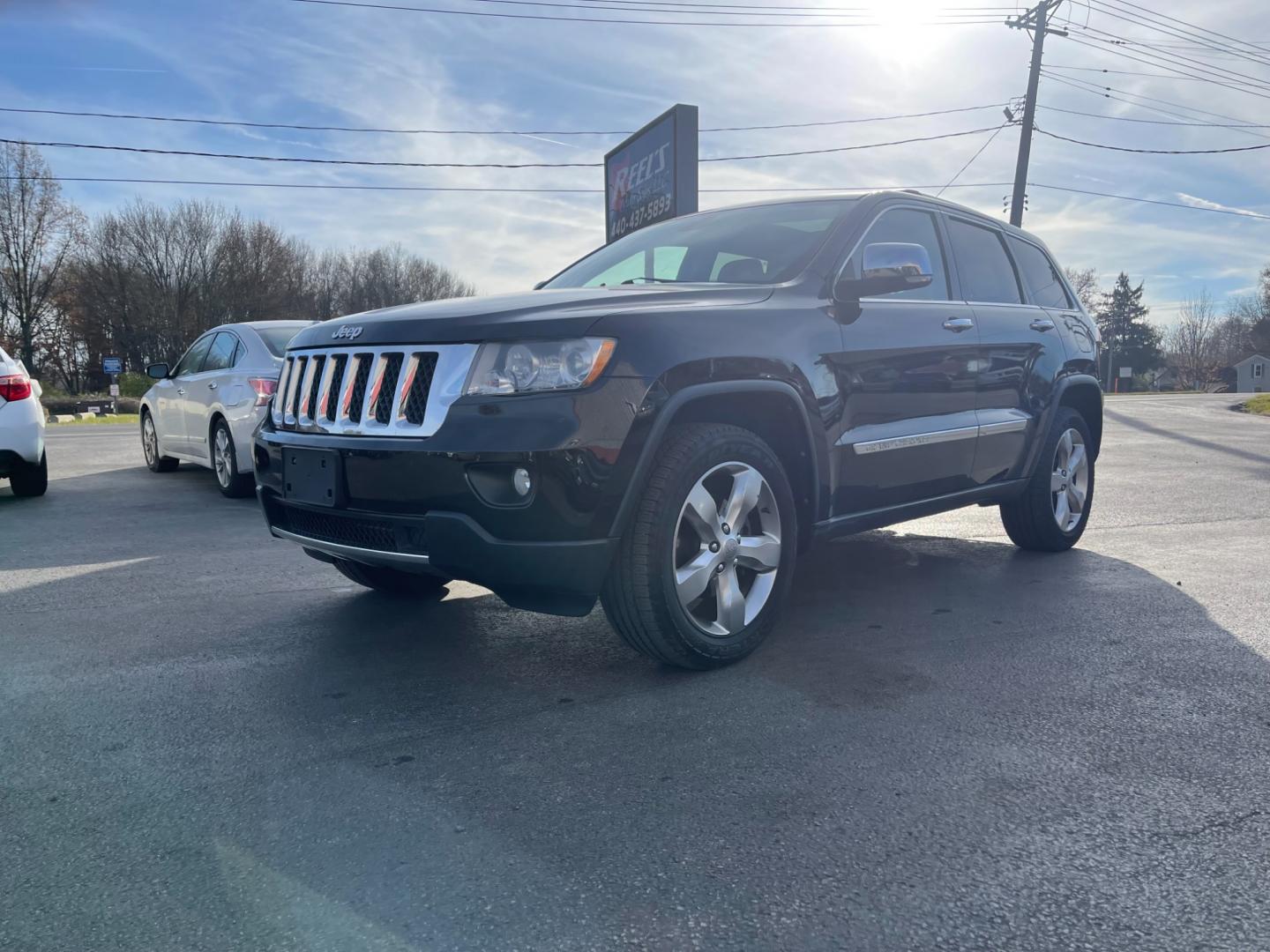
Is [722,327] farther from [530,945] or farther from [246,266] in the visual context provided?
[246,266]

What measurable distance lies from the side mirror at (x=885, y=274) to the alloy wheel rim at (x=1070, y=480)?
6.82 ft

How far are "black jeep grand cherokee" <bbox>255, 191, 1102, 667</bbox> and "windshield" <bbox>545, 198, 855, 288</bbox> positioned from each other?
0.02 metres

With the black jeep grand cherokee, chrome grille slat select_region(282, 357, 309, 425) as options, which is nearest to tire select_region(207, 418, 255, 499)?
the black jeep grand cherokee

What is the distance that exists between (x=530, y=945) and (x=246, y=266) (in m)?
67.1

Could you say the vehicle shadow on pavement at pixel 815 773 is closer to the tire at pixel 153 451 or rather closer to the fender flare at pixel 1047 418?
the fender flare at pixel 1047 418

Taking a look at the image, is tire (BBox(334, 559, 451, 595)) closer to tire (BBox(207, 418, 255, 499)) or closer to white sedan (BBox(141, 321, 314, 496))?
white sedan (BBox(141, 321, 314, 496))

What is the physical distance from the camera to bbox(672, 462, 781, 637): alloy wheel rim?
11.0 feet

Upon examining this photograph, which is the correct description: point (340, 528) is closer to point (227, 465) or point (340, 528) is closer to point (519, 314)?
point (519, 314)

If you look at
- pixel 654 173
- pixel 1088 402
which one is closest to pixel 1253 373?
pixel 654 173

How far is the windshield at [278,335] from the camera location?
25.8ft

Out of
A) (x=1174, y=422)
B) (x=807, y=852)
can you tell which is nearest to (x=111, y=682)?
(x=807, y=852)

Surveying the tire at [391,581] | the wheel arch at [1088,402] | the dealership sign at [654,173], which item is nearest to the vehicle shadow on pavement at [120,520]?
the tire at [391,581]

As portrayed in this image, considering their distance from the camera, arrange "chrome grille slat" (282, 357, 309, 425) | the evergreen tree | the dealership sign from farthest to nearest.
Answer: the evergreen tree < the dealership sign < "chrome grille slat" (282, 357, 309, 425)

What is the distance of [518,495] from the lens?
300cm
